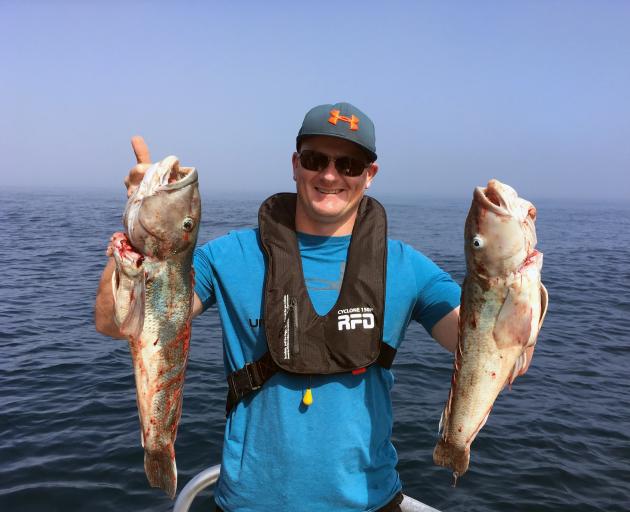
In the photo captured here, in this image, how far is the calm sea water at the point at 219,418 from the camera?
7.62m

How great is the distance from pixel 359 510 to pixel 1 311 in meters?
15.6

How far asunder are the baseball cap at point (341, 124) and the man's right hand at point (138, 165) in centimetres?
103

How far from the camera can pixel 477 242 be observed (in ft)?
10.6

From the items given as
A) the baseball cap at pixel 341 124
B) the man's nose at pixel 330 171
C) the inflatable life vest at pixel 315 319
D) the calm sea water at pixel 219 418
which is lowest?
the calm sea water at pixel 219 418

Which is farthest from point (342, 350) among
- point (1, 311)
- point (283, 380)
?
point (1, 311)

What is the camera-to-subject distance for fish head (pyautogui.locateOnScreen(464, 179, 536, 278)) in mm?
3141

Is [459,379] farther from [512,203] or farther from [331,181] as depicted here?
[331,181]

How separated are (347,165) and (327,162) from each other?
0.14 metres

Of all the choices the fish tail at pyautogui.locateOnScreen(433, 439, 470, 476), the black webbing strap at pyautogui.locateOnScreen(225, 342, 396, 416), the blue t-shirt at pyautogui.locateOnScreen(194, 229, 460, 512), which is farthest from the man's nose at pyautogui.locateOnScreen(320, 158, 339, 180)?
the fish tail at pyautogui.locateOnScreen(433, 439, 470, 476)

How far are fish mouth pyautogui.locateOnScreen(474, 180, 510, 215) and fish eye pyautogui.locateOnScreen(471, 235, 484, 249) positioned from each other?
0.19 metres

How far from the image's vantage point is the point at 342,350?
3395 mm

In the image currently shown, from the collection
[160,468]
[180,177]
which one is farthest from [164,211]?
[160,468]

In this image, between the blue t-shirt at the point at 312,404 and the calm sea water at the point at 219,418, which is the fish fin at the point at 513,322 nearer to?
the blue t-shirt at the point at 312,404

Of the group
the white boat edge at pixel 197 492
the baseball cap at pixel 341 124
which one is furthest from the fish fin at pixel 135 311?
the baseball cap at pixel 341 124
